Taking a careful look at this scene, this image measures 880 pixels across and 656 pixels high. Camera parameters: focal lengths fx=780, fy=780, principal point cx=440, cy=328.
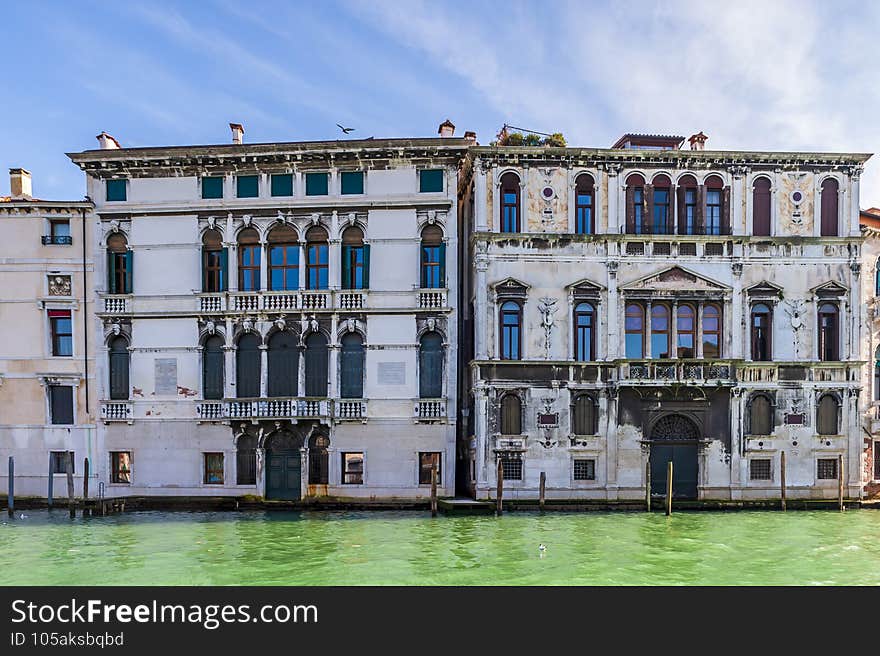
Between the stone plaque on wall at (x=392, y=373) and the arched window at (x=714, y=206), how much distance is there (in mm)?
9447

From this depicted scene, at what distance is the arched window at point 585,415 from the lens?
70.9 ft

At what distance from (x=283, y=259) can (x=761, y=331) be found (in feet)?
45.3

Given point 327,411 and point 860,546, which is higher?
point 327,411

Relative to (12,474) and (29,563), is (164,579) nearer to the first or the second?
(29,563)

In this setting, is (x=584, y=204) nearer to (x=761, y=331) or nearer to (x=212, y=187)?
(x=761, y=331)

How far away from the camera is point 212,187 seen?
75.4 feet

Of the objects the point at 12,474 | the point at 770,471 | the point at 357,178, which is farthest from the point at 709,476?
the point at 12,474

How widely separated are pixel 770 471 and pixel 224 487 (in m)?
15.5

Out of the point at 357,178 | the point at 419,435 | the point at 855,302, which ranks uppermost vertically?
the point at 357,178

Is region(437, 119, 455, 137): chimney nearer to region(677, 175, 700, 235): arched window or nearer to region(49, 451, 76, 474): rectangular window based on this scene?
region(677, 175, 700, 235): arched window

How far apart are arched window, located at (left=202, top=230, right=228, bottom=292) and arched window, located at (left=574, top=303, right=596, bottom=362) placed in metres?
10.3

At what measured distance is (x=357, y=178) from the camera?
73.9 feet

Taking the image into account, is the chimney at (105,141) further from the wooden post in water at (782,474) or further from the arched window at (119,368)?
the wooden post in water at (782,474)

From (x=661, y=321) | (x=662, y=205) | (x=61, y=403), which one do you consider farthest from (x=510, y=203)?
(x=61, y=403)
